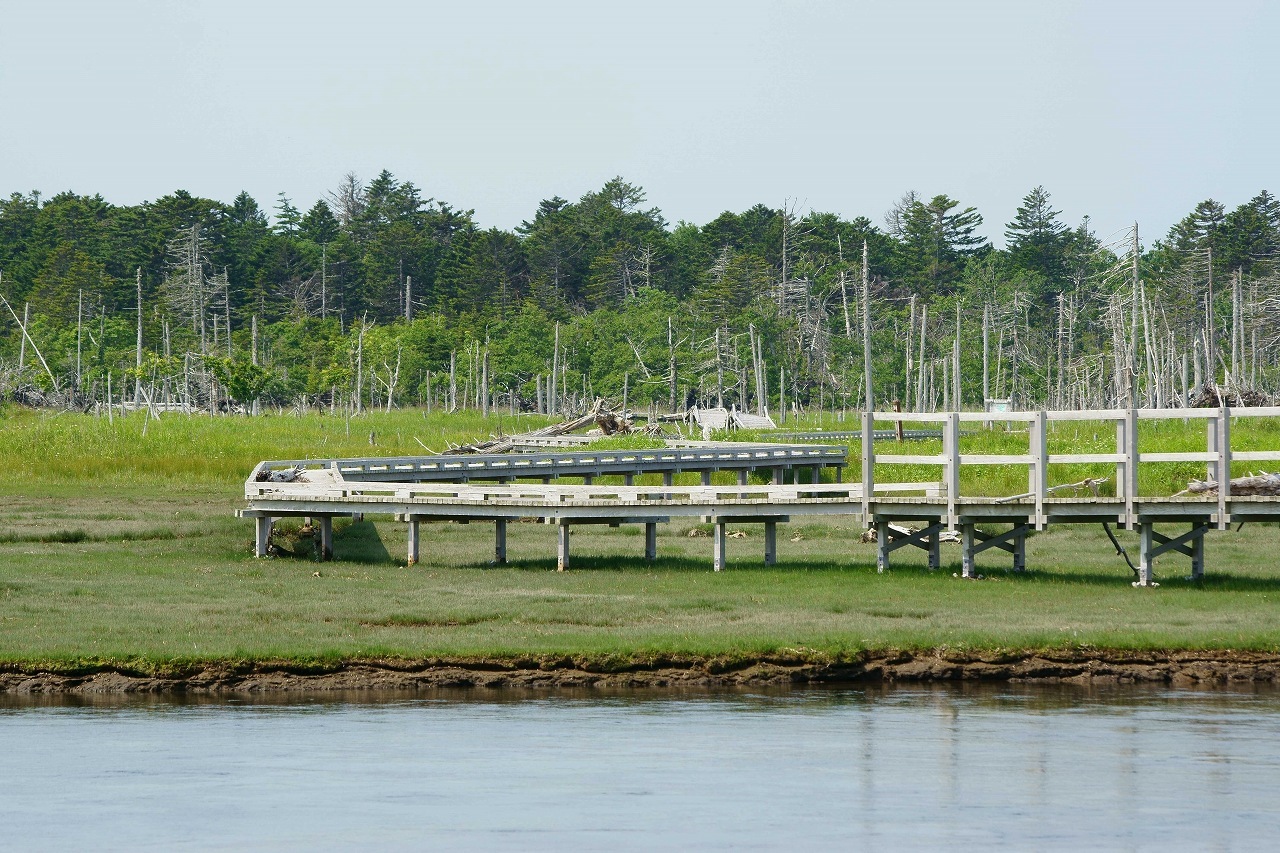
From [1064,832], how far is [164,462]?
43.4m

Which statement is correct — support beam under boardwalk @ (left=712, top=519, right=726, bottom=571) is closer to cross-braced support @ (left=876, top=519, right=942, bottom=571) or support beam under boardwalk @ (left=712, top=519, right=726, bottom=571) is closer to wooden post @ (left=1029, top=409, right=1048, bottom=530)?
cross-braced support @ (left=876, top=519, right=942, bottom=571)

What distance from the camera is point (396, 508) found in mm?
33938

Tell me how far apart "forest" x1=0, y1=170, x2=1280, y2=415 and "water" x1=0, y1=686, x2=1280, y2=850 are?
4965cm

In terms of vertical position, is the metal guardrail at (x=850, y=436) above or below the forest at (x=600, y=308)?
below

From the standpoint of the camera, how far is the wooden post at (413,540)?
34531 mm

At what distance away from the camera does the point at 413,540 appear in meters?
34.7

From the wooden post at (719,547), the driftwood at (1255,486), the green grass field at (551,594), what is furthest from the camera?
the wooden post at (719,547)

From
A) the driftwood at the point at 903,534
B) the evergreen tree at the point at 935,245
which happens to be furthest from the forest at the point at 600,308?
the driftwood at the point at 903,534

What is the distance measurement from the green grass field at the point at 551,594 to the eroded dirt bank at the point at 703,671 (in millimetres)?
234

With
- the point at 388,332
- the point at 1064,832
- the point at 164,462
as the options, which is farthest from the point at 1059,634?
the point at 388,332

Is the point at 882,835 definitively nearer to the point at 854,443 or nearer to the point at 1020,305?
the point at 854,443

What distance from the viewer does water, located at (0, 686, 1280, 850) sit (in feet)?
54.0

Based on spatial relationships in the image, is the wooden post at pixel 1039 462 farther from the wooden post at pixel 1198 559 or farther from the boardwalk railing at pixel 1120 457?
the wooden post at pixel 1198 559

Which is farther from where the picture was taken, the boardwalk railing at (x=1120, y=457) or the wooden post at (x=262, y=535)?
the wooden post at (x=262, y=535)
